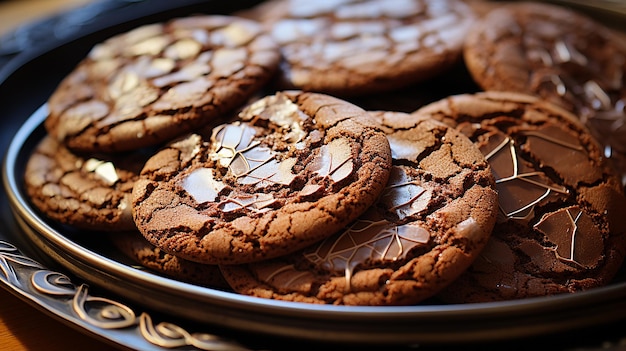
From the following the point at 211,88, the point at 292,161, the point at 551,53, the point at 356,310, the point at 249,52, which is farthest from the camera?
the point at 551,53

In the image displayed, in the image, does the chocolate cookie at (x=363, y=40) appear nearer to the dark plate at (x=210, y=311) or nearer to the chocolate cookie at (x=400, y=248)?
the chocolate cookie at (x=400, y=248)

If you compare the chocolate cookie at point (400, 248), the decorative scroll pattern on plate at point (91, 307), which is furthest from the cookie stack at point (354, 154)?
the decorative scroll pattern on plate at point (91, 307)

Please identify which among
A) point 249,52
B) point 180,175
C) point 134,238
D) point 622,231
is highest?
point 249,52

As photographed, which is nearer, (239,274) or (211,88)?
(239,274)

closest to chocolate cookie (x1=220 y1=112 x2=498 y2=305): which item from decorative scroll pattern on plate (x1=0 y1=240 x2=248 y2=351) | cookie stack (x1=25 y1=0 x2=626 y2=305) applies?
cookie stack (x1=25 y1=0 x2=626 y2=305)

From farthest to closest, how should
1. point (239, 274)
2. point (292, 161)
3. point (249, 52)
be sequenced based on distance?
1. point (249, 52)
2. point (292, 161)
3. point (239, 274)

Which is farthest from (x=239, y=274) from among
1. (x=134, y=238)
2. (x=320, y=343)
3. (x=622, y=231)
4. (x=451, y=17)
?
(x=451, y=17)

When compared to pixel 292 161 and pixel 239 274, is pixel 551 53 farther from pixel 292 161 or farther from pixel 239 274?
pixel 239 274
